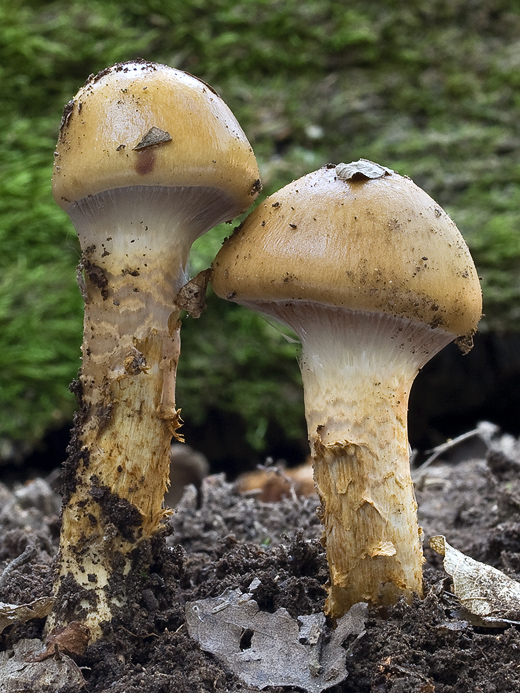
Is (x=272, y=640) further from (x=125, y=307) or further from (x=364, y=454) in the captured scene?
(x=125, y=307)

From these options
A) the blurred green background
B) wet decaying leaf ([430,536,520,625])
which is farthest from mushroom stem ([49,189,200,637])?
the blurred green background

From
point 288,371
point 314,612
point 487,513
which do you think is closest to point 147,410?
point 314,612

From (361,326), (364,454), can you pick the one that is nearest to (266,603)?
(364,454)

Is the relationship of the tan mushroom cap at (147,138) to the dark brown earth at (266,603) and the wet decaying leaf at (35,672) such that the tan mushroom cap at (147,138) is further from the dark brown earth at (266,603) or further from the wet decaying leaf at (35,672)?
the wet decaying leaf at (35,672)

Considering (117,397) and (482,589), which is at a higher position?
(117,397)

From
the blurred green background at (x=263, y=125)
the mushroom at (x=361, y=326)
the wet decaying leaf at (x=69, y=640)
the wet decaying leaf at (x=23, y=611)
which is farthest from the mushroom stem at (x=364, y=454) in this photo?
the blurred green background at (x=263, y=125)

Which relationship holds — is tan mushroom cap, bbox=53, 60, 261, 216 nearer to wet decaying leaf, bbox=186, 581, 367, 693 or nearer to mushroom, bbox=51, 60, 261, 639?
mushroom, bbox=51, 60, 261, 639
